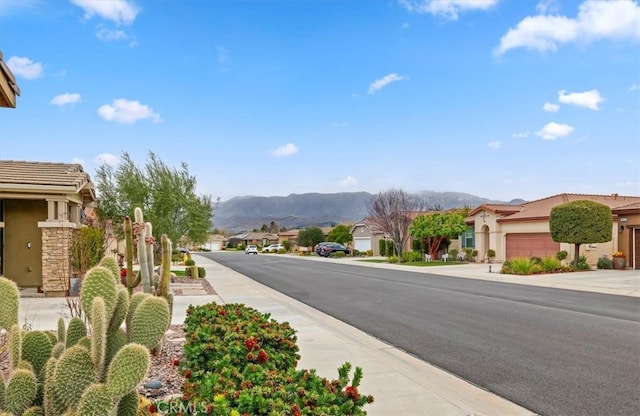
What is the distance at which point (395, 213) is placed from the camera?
4306 cm

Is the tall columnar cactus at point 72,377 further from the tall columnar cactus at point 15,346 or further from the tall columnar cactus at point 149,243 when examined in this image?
the tall columnar cactus at point 149,243

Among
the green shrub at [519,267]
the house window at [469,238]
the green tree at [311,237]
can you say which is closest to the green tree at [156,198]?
the green shrub at [519,267]

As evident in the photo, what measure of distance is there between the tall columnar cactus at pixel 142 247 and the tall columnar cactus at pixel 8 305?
173 inches

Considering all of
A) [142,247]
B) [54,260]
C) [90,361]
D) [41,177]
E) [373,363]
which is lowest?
[373,363]

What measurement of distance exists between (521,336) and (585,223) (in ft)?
66.7

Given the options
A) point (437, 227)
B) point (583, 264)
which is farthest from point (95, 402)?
point (437, 227)

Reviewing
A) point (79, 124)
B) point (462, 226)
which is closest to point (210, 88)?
point (79, 124)

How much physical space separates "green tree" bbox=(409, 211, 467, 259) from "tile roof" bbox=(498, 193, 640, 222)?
3.12 metres

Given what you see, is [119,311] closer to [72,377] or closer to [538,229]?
[72,377]

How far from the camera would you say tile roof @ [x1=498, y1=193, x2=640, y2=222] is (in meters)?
33.5

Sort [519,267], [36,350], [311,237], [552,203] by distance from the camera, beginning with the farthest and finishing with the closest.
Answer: [311,237]
[552,203]
[519,267]
[36,350]

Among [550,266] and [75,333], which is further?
[550,266]

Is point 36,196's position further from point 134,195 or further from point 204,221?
point 204,221

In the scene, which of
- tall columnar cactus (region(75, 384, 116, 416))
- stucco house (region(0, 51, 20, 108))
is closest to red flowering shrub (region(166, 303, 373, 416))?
tall columnar cactus (region(75, 384, 116, 416))
